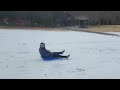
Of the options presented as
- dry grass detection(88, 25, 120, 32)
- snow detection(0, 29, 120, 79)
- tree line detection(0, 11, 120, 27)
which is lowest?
snow detection(0, 29, 120, 79)

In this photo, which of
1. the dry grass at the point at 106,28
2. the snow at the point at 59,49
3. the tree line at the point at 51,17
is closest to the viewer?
the snow at the point at 59,49

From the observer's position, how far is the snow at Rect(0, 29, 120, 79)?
395 centimetres

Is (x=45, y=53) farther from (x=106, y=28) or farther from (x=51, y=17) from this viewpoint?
(x=106, y=28)

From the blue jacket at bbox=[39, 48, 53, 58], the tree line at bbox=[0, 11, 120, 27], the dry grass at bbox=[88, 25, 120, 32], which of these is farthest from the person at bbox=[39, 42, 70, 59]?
the dry grass at bbox=[88, 25, 120, 32]

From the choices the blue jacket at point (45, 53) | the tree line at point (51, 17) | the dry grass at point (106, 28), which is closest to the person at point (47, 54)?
the blue jacket at point (45, 53)

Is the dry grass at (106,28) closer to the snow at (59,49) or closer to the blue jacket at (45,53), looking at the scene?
the snow at (59,49)

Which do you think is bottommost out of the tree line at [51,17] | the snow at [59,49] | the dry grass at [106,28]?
the snow at [59,49]

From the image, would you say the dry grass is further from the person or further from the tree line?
the person

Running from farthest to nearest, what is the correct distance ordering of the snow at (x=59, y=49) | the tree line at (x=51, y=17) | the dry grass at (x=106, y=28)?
the dry grass at (x=106, y=28)
the tree line at (x=51, y=17)
the snow at (x=59, y=49)

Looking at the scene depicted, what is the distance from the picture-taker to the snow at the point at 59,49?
3.95 metres

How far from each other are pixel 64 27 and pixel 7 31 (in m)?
0.72

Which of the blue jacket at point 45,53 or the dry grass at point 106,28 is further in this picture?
the dry grass at point 106,28
